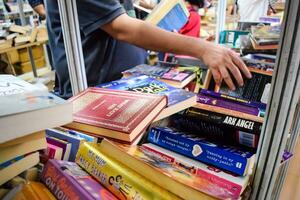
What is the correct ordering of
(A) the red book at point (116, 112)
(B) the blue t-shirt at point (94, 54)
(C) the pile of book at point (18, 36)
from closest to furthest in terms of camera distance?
(A) the red book at point (116, 112) < (B) the blue t-shirt at point (94, 54) < (C) the pile of book at point (18, 36)

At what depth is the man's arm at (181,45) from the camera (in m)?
0.66

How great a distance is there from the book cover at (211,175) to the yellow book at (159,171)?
0.01 m

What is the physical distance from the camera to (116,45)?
913 millimetres

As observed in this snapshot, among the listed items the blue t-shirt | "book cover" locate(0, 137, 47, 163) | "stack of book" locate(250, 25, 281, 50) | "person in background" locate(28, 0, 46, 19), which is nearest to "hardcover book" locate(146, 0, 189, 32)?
the blue t-shirt

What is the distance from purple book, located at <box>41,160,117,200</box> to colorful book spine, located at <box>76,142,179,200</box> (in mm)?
12

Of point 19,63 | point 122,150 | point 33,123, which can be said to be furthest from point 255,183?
point 19,63

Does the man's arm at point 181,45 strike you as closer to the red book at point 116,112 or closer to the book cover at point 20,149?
the red book at point 116,112

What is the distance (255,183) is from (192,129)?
0.55ft

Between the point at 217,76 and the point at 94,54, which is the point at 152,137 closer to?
the point at 217,76

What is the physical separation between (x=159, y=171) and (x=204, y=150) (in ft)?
0.37

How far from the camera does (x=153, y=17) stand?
950 millimetres

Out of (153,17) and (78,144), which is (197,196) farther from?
(153,17)

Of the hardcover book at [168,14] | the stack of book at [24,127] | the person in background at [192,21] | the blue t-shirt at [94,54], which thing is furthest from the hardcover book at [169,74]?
the person in background at [192,21]

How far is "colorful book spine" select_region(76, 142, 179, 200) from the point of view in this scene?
42cm
